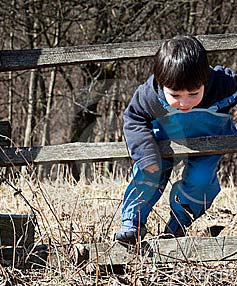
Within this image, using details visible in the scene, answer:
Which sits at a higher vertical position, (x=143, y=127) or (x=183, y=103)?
(x=183, y=103)

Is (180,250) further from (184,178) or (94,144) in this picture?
(94,144)

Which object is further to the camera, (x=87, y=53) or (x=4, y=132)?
(x=4, y=132)

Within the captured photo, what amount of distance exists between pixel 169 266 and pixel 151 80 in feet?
2.87

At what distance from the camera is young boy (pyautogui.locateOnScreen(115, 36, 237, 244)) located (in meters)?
2.75

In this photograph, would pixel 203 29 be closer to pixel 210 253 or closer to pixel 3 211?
pixel 3 211

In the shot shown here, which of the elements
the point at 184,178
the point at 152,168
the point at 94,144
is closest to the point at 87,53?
the point at 94,144

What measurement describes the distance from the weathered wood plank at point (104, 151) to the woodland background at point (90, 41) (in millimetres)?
5704

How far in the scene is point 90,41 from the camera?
10.3 m

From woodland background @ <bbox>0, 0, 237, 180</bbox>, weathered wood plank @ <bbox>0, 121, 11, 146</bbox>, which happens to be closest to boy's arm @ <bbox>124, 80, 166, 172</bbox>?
weathered wood plank @ <bbox>0, 121, 11, 146</bbox>

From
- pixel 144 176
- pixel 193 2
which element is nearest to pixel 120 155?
pixel 144 176

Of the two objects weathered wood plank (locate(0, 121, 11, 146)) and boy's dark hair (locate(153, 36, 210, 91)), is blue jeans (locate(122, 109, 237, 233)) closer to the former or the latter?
boy's dark hair (locate(153, 36, 210, 91))

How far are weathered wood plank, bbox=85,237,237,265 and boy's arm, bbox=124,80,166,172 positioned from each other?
0.39m

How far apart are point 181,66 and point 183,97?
148mm

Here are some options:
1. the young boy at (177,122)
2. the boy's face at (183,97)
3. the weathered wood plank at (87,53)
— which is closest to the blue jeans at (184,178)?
the young boy at (177,122)
